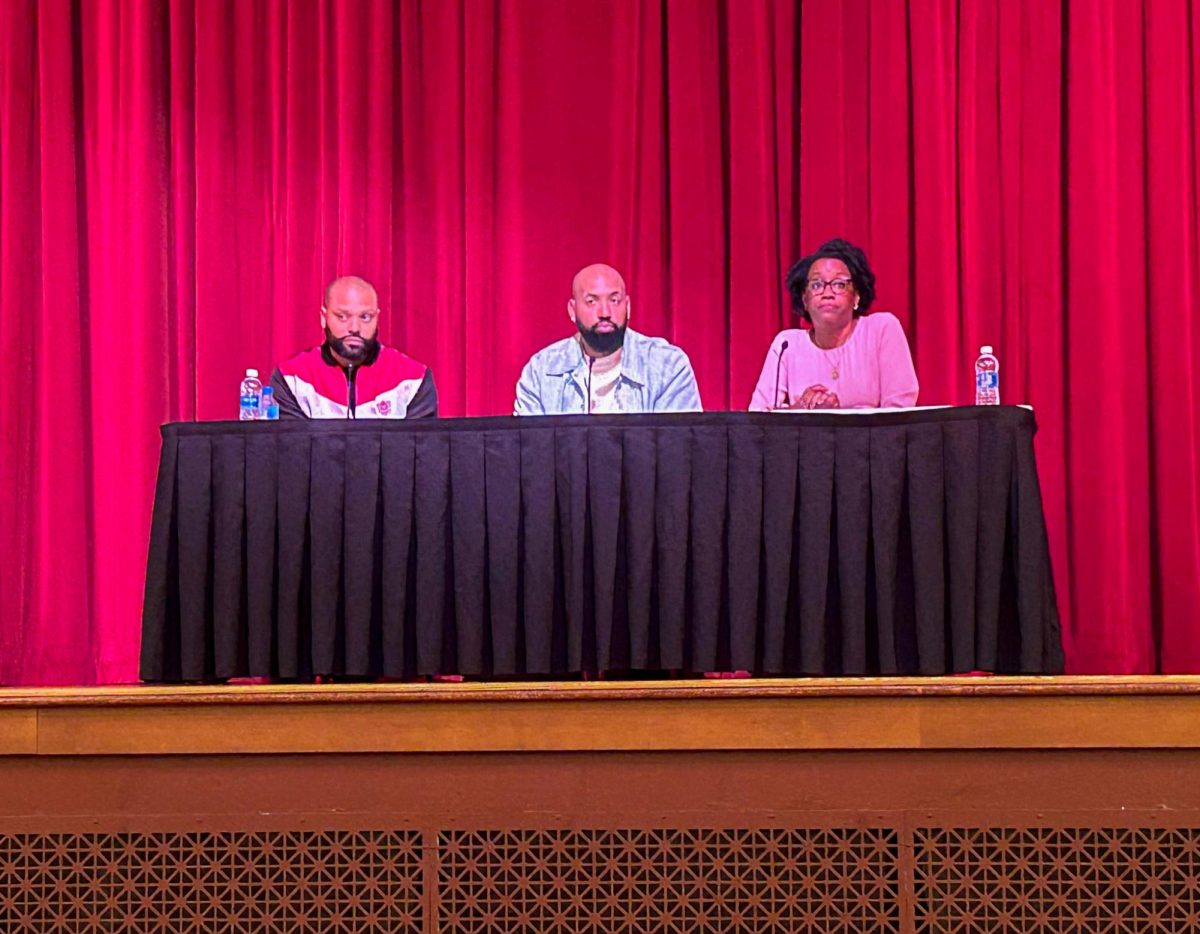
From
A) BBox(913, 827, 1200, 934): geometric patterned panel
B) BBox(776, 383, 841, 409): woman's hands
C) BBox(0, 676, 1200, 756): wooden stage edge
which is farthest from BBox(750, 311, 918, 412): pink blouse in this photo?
BBox(913, 827, 1200, 934): geometric patterned panel

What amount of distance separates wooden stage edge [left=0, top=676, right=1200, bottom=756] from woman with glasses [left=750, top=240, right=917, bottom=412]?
1.82m

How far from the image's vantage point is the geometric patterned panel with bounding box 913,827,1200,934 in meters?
2.04

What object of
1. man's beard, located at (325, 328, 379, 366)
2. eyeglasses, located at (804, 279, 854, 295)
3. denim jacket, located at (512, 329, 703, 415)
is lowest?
denim jacket, located at (512, 329, 703, 415)

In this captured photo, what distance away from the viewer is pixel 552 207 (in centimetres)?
483

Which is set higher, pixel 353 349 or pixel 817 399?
pixel 353 349

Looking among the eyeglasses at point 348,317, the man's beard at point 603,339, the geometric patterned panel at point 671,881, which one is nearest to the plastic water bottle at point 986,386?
the man's beard at point 603,339

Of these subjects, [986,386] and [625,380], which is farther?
Answer: [625,380]

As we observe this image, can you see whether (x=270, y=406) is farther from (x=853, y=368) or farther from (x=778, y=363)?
(x=853, y=368)

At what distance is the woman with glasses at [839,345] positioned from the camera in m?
3.93

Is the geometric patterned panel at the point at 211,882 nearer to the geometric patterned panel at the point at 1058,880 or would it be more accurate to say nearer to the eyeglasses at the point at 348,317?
the geometric patterned panel at the point at 1058,880

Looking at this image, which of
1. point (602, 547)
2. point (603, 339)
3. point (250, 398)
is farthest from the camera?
point (603, 339)

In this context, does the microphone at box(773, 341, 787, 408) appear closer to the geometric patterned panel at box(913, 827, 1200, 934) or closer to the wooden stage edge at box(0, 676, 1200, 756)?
the wooden stage edge at box(0, 676, 1200, 756)

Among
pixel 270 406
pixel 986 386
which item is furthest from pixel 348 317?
pixel 986 386

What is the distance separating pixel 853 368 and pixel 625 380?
0.63m
